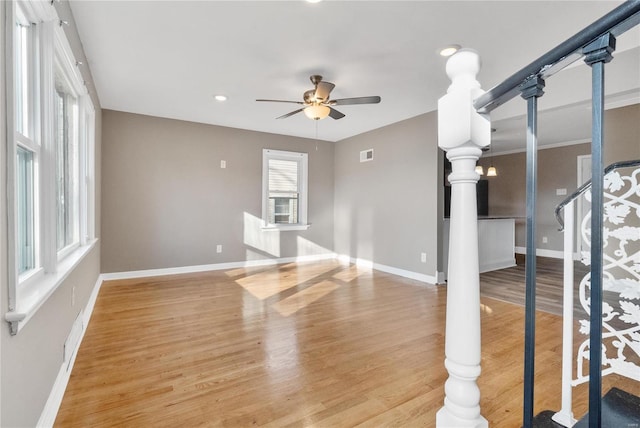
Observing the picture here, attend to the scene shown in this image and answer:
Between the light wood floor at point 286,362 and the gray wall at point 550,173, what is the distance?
261 centimetres

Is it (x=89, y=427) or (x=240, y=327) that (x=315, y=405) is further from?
(x=240, y=327)

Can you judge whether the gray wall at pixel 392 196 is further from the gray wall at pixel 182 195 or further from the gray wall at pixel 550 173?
the gray wall at pixel 550 173

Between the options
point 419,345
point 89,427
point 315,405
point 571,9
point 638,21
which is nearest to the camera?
point 638,21

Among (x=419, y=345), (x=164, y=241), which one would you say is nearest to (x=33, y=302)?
(x=419, y=345)

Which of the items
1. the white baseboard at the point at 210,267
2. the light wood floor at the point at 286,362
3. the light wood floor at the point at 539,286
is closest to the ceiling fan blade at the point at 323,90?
the light wood floor at the point at 286,362

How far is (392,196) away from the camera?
529 cm

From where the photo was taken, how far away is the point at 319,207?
6500mm

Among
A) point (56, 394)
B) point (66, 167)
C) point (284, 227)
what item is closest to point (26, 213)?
point (56, 394)

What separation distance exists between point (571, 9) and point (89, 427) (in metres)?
3.84

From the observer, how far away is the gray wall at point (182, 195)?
468 cm

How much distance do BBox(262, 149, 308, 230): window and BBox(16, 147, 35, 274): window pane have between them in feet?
13.9

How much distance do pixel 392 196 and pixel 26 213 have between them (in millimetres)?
4524

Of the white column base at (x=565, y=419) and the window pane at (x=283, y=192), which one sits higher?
the window pane at (x=283, y=192)

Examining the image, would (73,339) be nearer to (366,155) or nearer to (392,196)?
(392,196)
